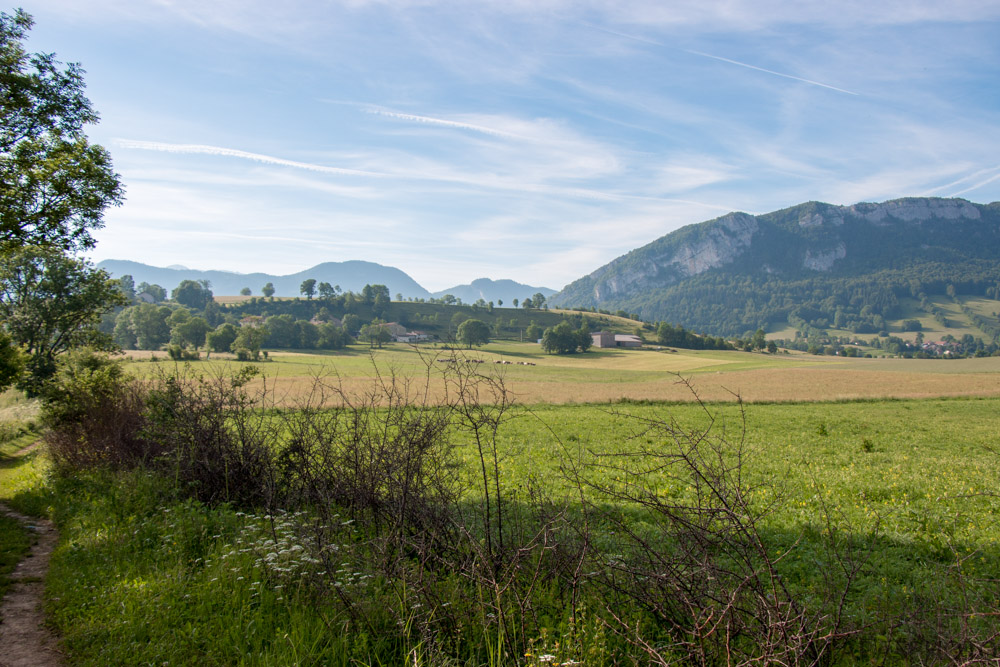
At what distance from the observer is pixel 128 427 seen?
12.7 metres

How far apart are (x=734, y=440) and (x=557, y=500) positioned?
12.6 metres

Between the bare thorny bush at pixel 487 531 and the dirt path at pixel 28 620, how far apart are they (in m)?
2.52

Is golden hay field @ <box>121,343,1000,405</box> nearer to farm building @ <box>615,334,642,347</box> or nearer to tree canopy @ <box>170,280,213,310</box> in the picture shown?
farm building @ <box>615,334,642,347</box>

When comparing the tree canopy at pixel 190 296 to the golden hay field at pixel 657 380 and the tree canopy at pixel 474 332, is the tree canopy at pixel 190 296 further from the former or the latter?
the golden hay field at pixel 657 380

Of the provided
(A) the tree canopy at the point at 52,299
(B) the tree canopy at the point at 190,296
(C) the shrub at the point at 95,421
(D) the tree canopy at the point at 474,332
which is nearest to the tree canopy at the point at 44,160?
(C) the shrub at the point at 95,421

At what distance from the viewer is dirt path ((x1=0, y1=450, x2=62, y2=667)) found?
515 centimetres

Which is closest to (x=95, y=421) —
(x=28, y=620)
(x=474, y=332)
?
(x=28, y=620)

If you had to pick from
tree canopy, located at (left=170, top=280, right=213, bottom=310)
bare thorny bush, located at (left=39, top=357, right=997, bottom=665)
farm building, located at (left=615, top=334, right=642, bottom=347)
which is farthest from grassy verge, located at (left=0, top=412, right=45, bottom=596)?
tree canopy, located at (left=170, top=280, right=213, bottom=310)

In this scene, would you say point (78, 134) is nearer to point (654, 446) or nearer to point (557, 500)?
point (557, 500)

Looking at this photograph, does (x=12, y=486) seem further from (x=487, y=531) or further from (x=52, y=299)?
(x=52, y=299)

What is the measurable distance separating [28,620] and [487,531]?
5.63 metres

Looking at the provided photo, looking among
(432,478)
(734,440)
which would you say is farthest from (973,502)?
(432,478)

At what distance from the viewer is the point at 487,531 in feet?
16.8

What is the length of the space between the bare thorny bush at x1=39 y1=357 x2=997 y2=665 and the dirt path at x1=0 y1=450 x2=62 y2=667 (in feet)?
8.27
